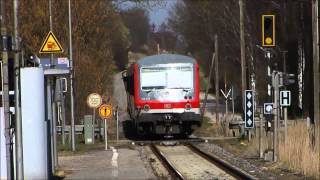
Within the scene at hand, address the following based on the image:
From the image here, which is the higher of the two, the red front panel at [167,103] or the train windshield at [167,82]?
the train windshield at [167,82]

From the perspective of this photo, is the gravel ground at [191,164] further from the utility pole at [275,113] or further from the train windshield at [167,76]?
the train windshield at [167,76]

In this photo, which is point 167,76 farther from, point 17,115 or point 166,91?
point 17,115

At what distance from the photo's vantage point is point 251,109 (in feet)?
79.7

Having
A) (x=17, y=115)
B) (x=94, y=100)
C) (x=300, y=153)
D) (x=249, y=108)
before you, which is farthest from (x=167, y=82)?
(x=17, y=115)

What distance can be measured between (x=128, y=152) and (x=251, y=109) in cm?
431

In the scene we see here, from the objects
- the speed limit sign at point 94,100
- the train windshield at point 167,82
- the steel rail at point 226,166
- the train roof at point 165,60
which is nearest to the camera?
the steel rail at point 226,166

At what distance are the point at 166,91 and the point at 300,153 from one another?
1166 centimetres

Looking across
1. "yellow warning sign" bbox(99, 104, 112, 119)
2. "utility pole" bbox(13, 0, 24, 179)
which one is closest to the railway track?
"yellow warning sign" bbox(99, 104, 112, 119)

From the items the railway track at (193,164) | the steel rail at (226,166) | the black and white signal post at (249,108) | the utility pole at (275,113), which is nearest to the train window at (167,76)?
the railway track at (193,164)

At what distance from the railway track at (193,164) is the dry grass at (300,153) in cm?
138

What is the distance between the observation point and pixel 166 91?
97.8ft

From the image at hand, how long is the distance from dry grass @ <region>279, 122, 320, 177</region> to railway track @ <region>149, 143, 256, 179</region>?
4.54ft

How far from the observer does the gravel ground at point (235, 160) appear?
1750 cm

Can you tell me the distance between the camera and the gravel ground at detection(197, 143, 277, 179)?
689 inches
